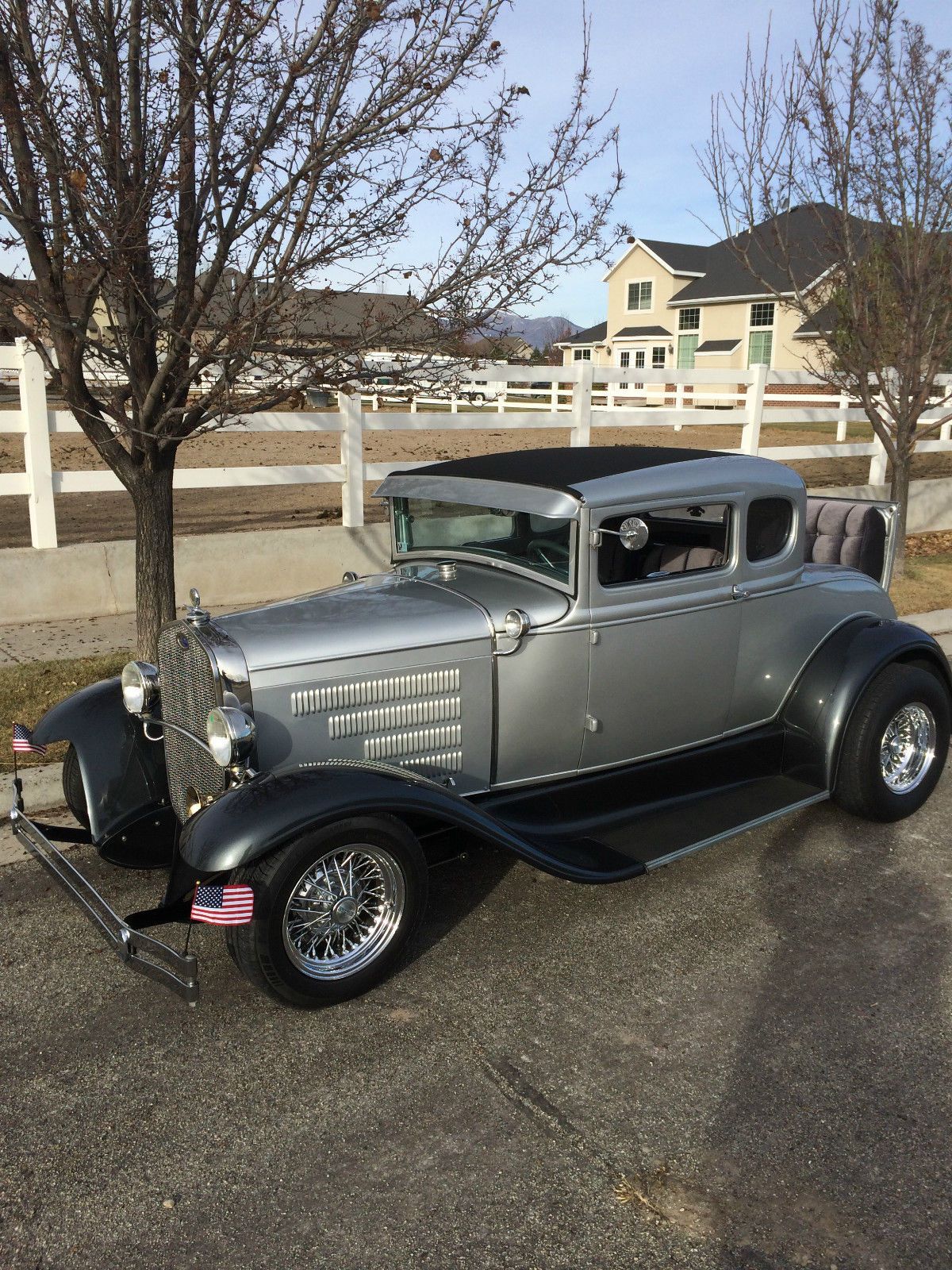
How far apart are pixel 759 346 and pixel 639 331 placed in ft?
23.8

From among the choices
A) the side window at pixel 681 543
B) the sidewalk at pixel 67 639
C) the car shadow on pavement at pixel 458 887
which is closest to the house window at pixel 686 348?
the sidewalk at pixel 67 639

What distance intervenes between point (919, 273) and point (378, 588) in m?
7.16

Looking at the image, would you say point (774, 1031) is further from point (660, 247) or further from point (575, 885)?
point (660, 247)

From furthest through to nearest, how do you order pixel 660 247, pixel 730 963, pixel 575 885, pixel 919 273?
→ pixel 660 247
pixel 919 273
pixel 575 885
pixel 730 963

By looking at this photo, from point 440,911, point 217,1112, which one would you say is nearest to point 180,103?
point 440,911

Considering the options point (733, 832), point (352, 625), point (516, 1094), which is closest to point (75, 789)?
point (352, 625)

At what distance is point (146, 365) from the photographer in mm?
5488

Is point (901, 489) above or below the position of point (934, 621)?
above

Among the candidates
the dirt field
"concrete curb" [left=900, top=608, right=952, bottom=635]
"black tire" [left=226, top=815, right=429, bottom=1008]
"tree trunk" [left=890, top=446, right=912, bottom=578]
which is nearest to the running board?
"black tire" [left=226, top=815, right=429, bottom=1008]

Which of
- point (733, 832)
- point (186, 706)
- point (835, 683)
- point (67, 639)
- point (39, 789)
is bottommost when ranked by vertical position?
point (39, 789)

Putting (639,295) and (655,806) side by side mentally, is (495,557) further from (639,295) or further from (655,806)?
(639,295)

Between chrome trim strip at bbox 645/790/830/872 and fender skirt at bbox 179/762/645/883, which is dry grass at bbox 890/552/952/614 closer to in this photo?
chrome trim strip at bbox 645/790/830/872

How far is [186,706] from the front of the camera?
13.3ft

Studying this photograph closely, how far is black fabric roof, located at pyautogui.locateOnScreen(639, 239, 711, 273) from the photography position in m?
41.6
